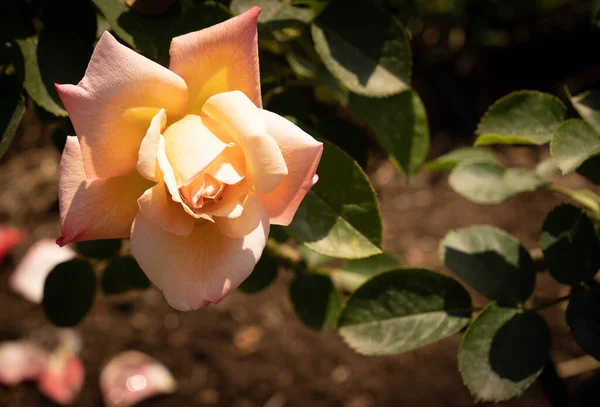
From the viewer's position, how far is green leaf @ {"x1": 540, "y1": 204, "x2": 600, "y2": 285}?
0.51 metres

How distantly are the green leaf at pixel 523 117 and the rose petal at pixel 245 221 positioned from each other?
0.25 metres

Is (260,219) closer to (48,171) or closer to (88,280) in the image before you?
(88,280)

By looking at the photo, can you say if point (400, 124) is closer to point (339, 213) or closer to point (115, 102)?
point (339, 213)

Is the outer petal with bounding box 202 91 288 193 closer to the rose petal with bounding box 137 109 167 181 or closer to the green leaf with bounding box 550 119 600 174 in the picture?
the rose petal with bounding box 137 109 167 181

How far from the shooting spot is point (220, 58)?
1.17ft

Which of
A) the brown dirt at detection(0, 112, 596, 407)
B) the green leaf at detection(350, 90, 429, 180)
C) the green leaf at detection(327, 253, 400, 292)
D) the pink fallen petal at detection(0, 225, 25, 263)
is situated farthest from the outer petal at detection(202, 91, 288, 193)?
Result: the pink fallen petal at detection(0, 225, 25, 263)

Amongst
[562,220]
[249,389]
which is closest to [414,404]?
[249,389]

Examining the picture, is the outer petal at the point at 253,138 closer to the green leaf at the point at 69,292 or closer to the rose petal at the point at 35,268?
the green leaf at the point at 69,292

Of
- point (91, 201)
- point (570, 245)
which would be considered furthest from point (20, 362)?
point (570, 245)

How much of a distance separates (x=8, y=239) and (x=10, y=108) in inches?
42.3

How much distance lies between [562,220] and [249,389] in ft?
2.89

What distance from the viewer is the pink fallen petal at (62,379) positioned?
3.88 feet

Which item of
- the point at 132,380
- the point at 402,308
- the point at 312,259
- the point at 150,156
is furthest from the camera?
the point at 132,380

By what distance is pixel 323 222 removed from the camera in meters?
0.43
